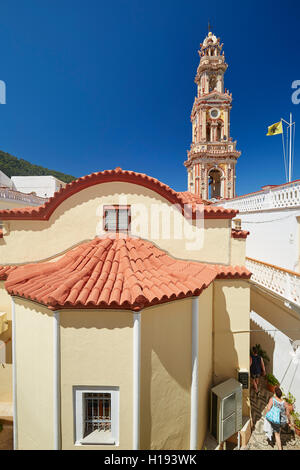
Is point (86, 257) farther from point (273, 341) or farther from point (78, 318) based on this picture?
point (273, 341)

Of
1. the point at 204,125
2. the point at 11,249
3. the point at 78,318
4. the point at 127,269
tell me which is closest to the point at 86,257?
the point at 127,269

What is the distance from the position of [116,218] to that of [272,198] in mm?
6817

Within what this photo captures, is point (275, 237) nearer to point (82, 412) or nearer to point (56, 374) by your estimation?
point (82, 412)

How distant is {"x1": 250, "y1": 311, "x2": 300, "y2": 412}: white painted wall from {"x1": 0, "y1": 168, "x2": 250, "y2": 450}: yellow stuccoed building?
2.39 metres

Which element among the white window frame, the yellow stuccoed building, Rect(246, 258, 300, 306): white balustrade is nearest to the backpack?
the yellow stuccoed building

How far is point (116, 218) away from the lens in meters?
6.22

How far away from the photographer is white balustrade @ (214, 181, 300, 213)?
281 inches

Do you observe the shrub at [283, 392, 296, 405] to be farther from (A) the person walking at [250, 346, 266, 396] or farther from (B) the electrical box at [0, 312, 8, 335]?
(B) the electrical box at [0, 312, 8, 335]

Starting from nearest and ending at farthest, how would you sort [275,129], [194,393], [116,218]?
1. [194,393]
2. [116,218]
3. [275,129]

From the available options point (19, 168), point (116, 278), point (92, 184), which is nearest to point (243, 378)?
point (116, 278)

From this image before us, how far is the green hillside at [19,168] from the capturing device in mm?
41500

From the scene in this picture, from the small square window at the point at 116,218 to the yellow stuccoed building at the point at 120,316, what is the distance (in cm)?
3

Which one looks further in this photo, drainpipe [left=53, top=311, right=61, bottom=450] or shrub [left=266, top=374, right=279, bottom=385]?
shrub [left=266, top=374, right=279, bottom=385]

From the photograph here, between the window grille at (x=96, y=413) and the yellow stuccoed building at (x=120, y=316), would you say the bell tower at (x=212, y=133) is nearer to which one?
the yellow stuccoed building at (x=120, y=316)
